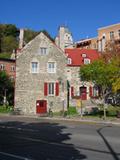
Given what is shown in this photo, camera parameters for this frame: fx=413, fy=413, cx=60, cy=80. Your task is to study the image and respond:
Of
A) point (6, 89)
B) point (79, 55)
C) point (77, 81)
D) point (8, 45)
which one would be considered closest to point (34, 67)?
point (77, 81)

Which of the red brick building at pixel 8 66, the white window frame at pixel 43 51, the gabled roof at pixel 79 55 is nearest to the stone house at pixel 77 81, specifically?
the gabled roof at pixel 79 55

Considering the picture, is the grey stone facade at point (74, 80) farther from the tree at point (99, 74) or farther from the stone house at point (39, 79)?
the tree at point (99, 74)

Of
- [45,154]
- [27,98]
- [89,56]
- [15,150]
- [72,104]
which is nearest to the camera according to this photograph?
[45,154]

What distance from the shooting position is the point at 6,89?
77438mm

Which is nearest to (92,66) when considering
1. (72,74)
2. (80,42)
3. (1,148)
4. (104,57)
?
(104,57)

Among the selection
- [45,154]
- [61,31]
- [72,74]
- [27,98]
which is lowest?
[45,154]

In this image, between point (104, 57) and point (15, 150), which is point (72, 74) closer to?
point (104, 57)

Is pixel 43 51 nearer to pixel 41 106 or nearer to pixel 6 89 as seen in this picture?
pixel 41 106

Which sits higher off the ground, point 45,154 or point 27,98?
point 27,98

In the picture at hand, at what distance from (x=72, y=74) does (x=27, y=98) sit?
1118 cm

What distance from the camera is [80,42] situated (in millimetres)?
116562

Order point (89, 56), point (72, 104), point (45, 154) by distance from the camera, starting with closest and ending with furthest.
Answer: point (45, 154), point (72, 104), point (89, 56)

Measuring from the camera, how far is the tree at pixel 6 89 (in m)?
76.8

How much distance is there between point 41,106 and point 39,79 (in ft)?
14.1
